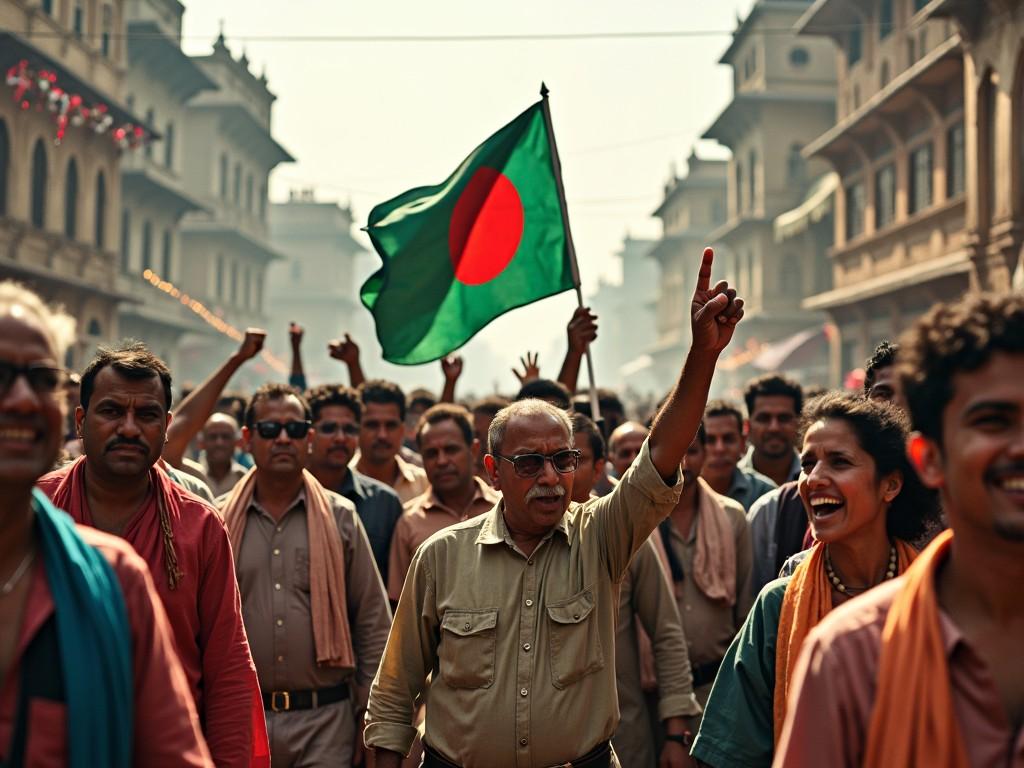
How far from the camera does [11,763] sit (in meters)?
2.01

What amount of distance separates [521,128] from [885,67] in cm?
2253

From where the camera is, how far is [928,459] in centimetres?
203

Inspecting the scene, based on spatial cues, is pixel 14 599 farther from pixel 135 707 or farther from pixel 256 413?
pixel 256 413

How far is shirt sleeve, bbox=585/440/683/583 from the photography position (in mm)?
3443

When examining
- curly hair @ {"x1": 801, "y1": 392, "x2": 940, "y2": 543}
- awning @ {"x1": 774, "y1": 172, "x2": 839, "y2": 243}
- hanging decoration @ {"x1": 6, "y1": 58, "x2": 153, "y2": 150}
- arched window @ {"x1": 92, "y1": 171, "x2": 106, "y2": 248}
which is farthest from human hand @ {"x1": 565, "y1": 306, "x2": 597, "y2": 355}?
arched window @ {"x1": 92, "y1": 171, "x2": 106, "y2": 248}

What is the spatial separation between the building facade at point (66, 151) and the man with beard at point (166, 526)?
18.0 meters

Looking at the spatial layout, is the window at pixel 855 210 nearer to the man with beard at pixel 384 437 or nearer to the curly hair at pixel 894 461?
the man with beard at pixel 384 437

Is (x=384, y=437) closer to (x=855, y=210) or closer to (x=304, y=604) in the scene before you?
(x=304, y=604)

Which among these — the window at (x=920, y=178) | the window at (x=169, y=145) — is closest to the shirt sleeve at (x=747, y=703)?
the window at (x=920, y=178)

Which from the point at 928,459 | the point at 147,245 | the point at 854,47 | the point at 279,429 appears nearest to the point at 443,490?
the point at 279,429

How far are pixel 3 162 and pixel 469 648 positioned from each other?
22126 millimetres

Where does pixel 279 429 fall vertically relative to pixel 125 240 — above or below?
below

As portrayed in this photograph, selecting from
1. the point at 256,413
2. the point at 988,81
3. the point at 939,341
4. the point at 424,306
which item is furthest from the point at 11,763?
the point at 988,81

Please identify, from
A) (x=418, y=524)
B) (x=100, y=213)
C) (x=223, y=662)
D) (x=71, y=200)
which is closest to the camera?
(x=223, y=662)
